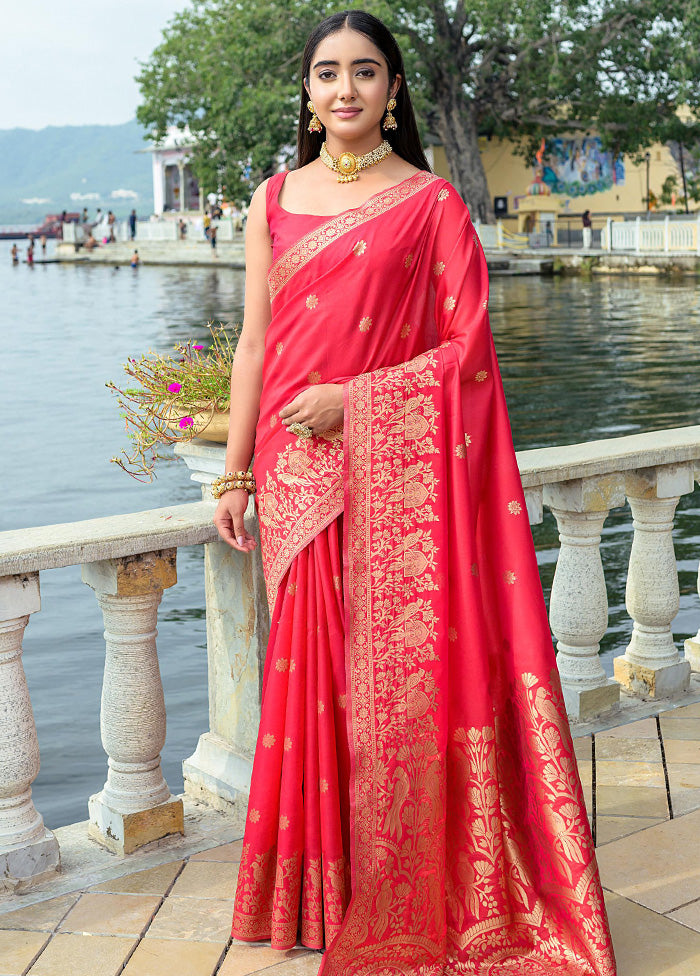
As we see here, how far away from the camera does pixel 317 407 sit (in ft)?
7.03

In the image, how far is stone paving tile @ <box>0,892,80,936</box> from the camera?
2.38 metres

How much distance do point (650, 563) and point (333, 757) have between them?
1.49 meters

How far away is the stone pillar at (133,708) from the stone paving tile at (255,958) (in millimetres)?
455

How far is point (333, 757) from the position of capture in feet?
7.26

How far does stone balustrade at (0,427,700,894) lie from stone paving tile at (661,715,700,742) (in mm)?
153

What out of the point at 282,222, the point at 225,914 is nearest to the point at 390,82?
the point at 282,222

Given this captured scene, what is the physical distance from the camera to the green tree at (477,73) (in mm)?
29531

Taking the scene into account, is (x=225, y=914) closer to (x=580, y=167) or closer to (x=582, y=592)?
(x=582, y=592)

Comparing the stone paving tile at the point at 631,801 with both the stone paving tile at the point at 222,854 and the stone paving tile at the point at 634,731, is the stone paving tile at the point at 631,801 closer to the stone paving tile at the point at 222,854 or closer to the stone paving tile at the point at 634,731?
the stone paving tile at the point at 634,731

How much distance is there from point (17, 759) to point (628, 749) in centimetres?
161

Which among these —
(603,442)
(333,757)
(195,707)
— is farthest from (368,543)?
(195,707)

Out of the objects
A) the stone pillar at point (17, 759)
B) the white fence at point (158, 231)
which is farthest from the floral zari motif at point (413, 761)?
the white fence at point (158, 231)

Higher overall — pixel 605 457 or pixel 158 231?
pixel 158 231

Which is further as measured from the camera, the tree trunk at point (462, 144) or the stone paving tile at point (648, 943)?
the tree trunk at point (462, 144)
